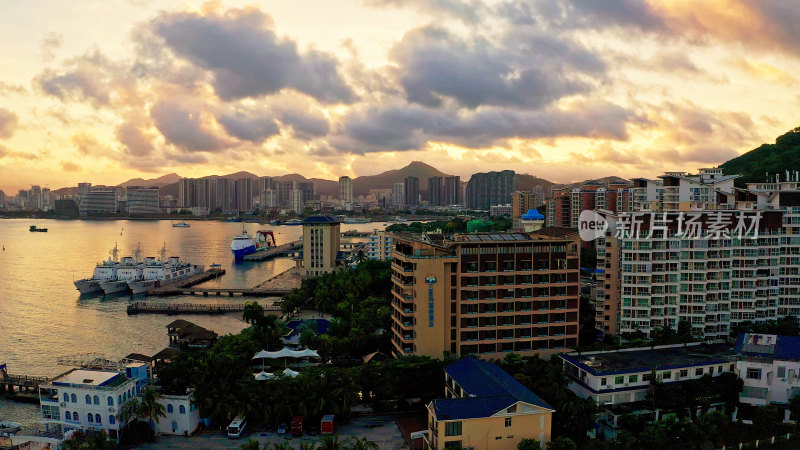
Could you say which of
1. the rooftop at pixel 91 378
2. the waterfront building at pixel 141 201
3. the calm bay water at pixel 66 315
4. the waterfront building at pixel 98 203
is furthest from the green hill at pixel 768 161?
the waterfront building at pixel 98 203

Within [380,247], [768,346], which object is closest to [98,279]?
[380,247]

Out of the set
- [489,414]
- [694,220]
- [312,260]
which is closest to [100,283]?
[312,260]

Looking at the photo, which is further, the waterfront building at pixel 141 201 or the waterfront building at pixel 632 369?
the waterfront building at pixel 141 201

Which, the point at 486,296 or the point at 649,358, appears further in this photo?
the point at 486,296

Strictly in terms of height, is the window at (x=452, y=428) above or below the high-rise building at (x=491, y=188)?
below

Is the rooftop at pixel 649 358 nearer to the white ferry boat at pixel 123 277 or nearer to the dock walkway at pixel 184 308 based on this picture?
the dock walkway at pixel 184 308

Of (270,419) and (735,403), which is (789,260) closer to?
(735,403)

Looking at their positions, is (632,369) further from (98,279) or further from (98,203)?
(98,203)
